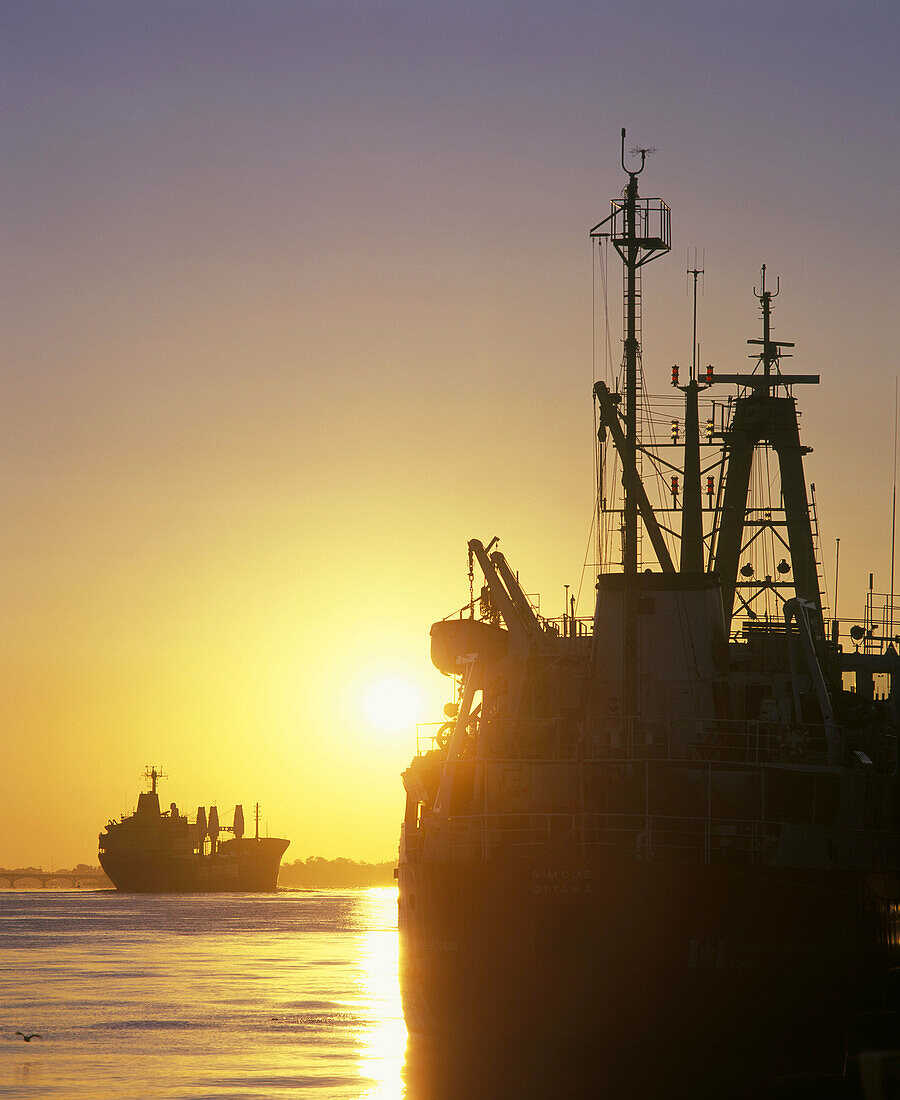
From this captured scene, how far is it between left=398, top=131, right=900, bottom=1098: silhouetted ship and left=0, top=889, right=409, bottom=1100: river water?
3424 millimetres

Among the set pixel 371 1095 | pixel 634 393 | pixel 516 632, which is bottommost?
pixel 371 1095

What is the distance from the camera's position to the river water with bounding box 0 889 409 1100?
109 ft

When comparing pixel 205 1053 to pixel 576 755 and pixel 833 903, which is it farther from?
pixel 833 903

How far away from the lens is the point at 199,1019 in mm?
47281

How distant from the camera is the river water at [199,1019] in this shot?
33.3 metres

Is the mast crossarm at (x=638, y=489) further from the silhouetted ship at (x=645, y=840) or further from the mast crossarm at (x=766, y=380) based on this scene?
the mast crossarm at (x=766, y=380)

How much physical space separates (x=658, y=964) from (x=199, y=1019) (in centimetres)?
2322

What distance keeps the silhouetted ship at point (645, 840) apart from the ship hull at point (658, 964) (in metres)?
0.05

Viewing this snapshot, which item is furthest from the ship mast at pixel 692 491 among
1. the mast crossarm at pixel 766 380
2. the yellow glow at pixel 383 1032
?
the yellow glow at pixel 383 1032

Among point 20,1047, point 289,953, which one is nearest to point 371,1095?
point 20,1047

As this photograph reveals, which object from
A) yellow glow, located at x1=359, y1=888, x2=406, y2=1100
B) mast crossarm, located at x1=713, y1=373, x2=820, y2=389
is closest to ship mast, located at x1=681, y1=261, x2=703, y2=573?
mast crossarm, located at x1=713, y1=373, x2=820, y2=389

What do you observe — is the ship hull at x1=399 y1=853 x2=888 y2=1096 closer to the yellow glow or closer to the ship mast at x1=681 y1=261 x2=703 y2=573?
the yellow glow

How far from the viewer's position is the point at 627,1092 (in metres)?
28.7

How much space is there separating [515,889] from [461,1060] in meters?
4.98
